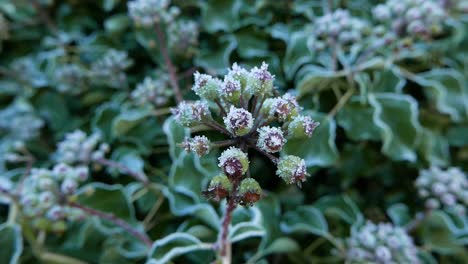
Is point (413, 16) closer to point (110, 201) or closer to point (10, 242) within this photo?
point (110, 201)

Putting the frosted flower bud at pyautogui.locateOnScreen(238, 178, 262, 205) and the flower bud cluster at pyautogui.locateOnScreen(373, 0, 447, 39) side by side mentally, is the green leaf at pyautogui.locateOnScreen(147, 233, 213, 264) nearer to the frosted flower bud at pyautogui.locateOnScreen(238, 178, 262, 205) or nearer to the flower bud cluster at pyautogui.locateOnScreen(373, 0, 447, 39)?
the frosted flower bud at pyautogui.locateOnScreen(238, 178, 262, 205)

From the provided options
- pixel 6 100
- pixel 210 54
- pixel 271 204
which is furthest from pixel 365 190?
pixel 6 100

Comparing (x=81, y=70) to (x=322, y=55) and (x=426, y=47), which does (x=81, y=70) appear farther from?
(x=426, y=47)

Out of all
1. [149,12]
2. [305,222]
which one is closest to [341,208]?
[305,222]

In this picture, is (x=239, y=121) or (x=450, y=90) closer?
(x=239, y=121)

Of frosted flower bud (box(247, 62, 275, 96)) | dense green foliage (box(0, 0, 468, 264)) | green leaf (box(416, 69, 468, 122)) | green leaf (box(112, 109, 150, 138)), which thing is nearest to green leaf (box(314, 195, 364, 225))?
dense green foliage (box(0, 0, 468, 264))

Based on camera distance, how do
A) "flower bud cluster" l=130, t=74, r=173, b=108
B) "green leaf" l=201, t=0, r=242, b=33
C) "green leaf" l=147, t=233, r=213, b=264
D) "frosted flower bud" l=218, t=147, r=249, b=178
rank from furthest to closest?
1. "green leaf" l=201, t=0, r=242, b=33
2. "flower bud cluster" l=130, t=74, r=173, b=108
3. "green leaf" l=147, t=233, r=213, b=264
4. "frosted flower bud" l=218, t=147, r=249, b=178
